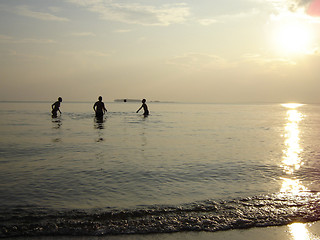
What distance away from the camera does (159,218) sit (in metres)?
5.80

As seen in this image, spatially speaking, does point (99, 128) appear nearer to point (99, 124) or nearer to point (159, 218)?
point (99, 124)

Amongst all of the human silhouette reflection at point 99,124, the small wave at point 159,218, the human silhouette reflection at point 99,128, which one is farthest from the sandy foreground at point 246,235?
the human silhouette reflection at point 99,124

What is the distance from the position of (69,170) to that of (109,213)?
14.8ft

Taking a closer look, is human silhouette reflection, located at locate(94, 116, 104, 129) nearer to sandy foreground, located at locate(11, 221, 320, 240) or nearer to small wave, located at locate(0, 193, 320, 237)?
small wave, located at locate(0, 193, 320, 237)

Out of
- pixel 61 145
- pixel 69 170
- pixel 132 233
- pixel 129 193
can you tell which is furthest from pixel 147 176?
pixel 61 145

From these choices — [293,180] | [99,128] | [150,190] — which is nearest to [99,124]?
[99,128]

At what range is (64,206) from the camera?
21.1 feet

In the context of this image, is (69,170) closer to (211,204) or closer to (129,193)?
(129,193)

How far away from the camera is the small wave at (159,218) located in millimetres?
5254

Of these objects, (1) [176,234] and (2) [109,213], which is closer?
(1) [176,234]

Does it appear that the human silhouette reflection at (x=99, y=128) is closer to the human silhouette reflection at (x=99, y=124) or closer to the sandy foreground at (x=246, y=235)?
the human silhouette reflection at (x=99, y=124)

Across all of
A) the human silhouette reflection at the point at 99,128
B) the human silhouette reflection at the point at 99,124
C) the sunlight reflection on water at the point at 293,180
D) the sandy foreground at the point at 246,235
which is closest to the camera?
the sandy foreground at the point at 246,235

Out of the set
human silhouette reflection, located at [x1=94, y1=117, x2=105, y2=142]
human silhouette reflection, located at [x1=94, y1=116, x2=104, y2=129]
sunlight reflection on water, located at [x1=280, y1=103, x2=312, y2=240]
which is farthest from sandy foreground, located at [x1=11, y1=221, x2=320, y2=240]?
human silhouette reflection, located at [x1=94, y1=116, x2=104, y2=129]

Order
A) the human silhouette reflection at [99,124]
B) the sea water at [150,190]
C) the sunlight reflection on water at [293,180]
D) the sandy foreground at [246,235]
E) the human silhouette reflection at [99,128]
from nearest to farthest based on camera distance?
the sandy foreground at [246,235], the sunlight reflection on water at [293,180], the sea water at [150,190], the human silhouette reflection at [99,128], the human silhouette reflection at [99,124]
